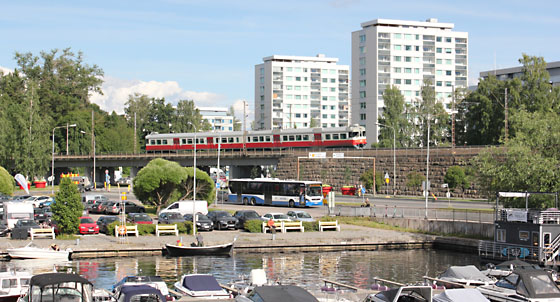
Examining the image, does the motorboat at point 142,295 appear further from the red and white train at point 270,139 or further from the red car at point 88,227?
the red and white train at point 270,139

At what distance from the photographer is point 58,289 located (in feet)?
70.6

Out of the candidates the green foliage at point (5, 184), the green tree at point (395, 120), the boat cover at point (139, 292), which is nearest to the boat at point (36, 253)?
the boat cover at point (139, 292)

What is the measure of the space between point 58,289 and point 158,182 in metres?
39.6

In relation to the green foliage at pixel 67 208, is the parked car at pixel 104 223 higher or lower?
lower

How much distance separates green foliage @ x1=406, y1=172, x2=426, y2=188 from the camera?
8200 centimetres

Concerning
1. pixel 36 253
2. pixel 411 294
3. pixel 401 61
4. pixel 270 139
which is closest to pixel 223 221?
pixel 36 253

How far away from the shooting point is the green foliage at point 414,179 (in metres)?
82.0

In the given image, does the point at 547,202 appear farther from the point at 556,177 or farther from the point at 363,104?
the point at 363,104

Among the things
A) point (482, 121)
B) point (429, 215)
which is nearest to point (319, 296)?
point (429, 215)

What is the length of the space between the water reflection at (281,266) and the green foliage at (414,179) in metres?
35.8

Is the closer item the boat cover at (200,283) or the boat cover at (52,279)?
the boat cover at (52,279)

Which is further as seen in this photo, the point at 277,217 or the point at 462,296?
the point at 277,217

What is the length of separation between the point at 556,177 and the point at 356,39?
102846 mm

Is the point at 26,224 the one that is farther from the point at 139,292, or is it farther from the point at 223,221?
the point at 139,292
